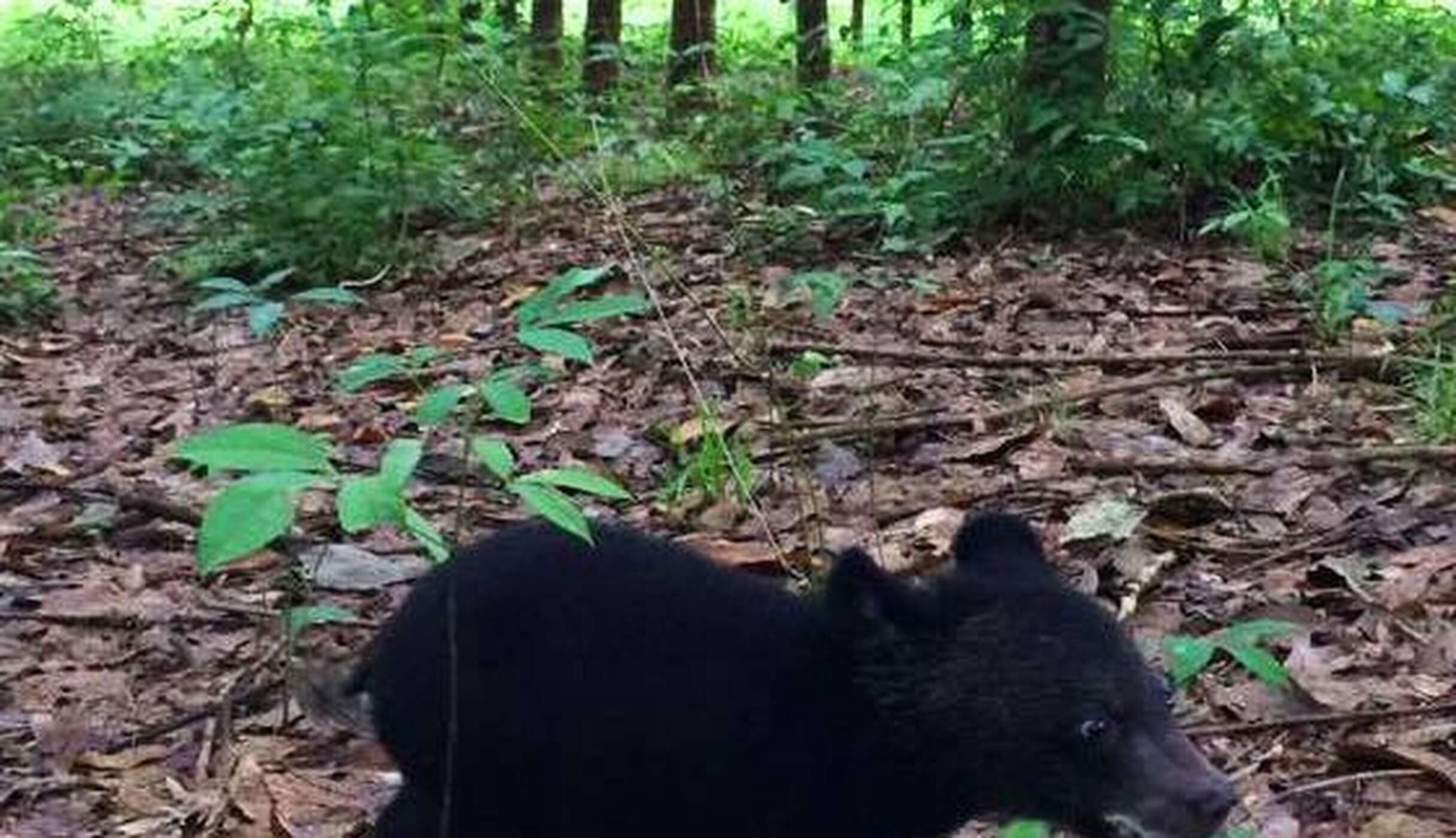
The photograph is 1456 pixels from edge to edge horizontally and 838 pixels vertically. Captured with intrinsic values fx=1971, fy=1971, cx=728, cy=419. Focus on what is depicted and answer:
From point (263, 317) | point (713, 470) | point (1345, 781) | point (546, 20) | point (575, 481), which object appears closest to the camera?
point (575, 481)

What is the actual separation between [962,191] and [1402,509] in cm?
440

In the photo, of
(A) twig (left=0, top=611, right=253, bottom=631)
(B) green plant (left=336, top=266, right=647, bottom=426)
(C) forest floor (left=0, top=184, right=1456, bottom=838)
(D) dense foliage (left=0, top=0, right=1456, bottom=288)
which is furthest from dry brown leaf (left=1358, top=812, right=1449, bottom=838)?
(A) twig (left=0, top=611, right=253, bottom=631)

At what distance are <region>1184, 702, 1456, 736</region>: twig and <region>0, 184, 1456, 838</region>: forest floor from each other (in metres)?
0.01

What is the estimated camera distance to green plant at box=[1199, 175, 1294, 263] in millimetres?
8195

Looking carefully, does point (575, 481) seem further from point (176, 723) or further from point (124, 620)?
point (124, 620)

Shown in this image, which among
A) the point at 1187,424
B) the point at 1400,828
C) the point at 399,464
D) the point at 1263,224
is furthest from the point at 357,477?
the point at 1263,224

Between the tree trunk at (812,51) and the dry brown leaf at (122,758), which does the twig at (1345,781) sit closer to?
the dry brown leaf at (122,758)

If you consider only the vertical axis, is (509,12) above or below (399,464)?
above

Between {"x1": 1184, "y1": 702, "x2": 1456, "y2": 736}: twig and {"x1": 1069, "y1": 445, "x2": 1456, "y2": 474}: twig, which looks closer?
{"x1": 1184, "y1": 702, "x2": 1456, "y2": 736}: twig

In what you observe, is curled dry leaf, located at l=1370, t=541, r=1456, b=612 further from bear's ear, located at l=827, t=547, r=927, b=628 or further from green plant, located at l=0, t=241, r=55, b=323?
green plant, located at l=0, t=241, r=55, b=323

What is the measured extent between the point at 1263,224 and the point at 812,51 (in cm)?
801

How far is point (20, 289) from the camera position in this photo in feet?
34.9

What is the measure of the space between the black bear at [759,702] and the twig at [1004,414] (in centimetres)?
243

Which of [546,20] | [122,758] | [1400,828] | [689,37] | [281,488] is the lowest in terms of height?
[122,758]
